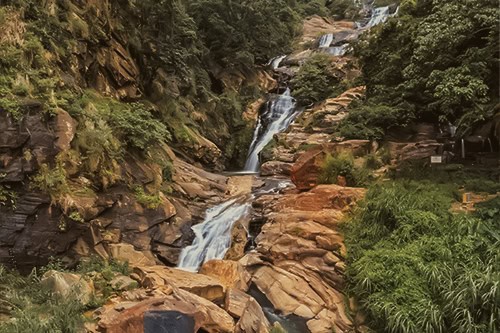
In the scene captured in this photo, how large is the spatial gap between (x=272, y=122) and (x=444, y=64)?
46.1 ft

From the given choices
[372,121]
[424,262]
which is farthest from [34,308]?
[372,121]

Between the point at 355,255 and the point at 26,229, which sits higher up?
the point at 26,229

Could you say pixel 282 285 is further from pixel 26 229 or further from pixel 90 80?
pixel 90 80

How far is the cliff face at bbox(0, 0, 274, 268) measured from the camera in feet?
30.6

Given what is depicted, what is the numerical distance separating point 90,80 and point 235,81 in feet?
42.9

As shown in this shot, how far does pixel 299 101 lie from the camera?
81.9 ft

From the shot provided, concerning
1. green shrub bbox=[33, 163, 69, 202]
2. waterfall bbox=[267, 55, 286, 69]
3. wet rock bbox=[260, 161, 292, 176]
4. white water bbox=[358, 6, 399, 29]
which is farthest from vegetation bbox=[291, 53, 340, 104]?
green shrub bbox=[33, 163, 69, 202]

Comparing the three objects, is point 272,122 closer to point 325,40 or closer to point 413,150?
point 413,150

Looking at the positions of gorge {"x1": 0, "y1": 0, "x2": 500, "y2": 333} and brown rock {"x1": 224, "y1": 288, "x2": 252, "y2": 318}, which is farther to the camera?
brown rock {"x1": 224, "y1": 288, "x2": 252, "y2": 318}

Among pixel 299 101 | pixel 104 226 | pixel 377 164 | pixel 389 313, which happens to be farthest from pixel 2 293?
pixel 299 101

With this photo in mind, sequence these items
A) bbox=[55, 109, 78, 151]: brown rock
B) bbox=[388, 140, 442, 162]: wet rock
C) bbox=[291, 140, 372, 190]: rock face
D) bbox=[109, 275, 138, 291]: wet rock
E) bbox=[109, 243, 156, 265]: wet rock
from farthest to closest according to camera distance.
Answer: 1. bbox=[388, 140, 442, 162]: wet rock
2. bbox=[291, 140, 372, 190]: rock face
3. bbox=[109, 243, 156, 265]: wet rock
4. bbox=[55, 109, 78, 151]: brown rock
5. bbox=[109, 275, 138, 291]: wet rock

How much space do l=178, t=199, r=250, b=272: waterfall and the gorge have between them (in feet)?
0.20

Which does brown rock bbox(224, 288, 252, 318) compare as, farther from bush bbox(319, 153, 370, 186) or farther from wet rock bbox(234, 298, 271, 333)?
bush bbox(319, 153, 370, 186)

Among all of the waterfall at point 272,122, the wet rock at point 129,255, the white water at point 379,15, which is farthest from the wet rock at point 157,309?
the white water at point 379,15
